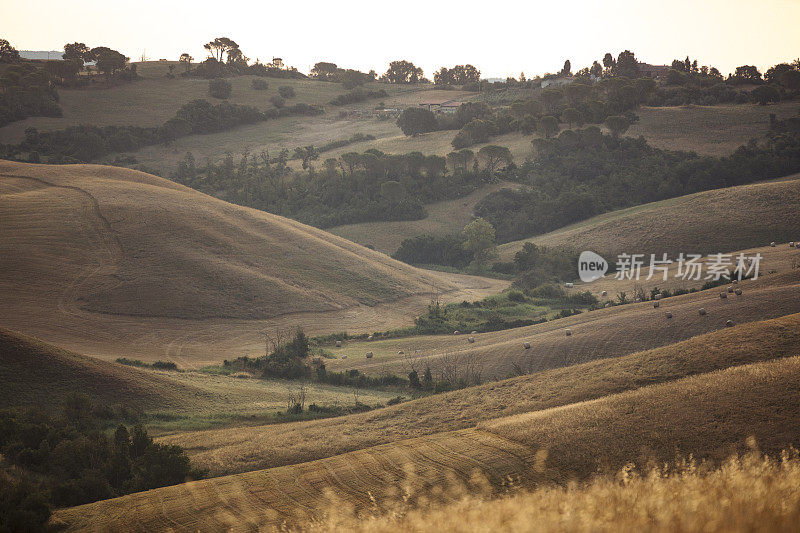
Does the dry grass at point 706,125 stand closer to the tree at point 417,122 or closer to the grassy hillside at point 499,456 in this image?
the tree at point 417,122

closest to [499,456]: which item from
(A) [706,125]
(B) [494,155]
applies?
(B) [494,155]

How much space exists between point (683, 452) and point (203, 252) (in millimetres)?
39533

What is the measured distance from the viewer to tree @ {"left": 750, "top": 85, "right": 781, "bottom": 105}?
90.4 m

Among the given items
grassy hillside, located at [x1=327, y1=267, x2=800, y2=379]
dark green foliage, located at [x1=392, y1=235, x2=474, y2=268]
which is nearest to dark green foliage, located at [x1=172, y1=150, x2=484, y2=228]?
dark green foliage, located at [x1=392, y1=235, x2=474, y2=268]

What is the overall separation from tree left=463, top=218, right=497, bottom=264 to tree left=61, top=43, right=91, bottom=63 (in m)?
96.4

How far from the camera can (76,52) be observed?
12225cm

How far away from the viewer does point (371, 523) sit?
6.83 meters

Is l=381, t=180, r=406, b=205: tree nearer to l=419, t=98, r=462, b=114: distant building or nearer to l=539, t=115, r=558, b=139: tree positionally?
l=539, t=115, r=558, b=139: tree

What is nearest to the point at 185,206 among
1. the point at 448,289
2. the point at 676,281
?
the point at 448,289

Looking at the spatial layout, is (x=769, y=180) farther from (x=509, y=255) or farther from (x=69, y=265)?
(x=69, y=265)

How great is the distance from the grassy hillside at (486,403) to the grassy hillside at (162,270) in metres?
18.1

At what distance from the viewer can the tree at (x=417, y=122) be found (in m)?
104

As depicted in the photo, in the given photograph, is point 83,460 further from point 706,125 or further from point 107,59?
point 107,59

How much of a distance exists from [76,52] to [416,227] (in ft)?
293
